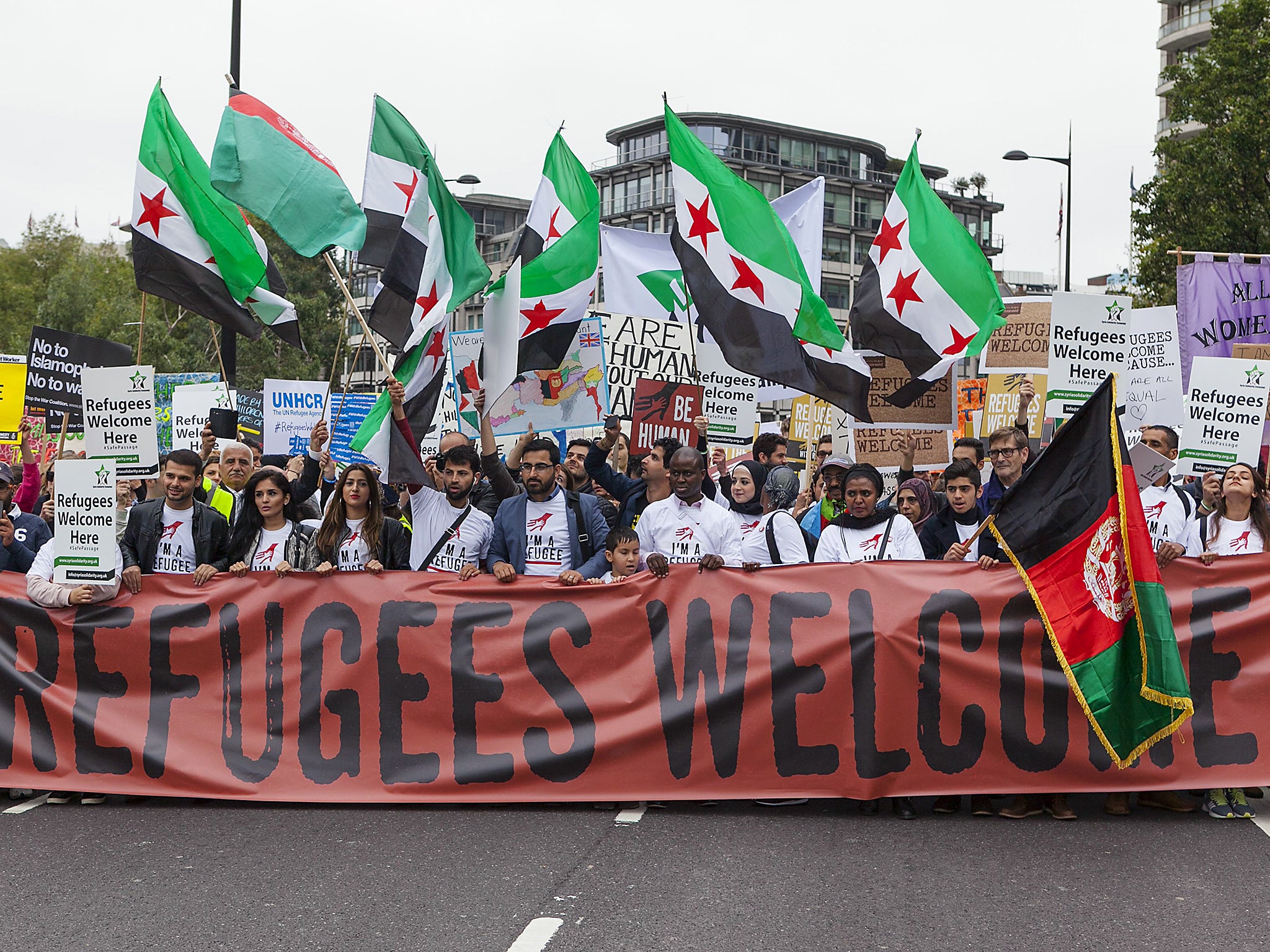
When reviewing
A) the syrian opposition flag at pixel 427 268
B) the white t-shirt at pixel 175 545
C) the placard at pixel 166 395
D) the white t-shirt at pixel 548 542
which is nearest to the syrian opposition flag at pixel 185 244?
the syrian opposition flag at pixel 427 268

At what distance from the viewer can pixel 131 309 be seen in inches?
1897

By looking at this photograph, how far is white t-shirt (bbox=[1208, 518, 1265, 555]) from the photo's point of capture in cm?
723

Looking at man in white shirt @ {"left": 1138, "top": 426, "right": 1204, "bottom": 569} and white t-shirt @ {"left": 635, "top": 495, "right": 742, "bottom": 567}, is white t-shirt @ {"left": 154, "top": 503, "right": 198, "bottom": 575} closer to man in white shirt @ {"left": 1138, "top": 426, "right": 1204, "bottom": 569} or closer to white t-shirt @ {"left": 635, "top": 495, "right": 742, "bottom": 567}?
white t-shirt @ {"left": 635, "top": 495, "right": 742, "bottom": 567}

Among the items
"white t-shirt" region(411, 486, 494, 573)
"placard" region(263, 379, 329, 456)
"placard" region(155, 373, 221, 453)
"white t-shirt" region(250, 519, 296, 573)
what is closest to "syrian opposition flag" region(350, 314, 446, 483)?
"white t-shirt" region(411, 486, 494, 573)

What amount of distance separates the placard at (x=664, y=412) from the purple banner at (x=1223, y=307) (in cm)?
593

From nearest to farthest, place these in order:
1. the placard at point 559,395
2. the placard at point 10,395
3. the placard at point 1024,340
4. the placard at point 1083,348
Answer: the placard at point 1083,348, the placard at point 559,395, the placard at point 1024,340, the placard at point 10,395

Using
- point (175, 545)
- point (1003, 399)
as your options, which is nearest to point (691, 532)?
point (175, 545)

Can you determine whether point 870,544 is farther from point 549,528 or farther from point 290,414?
point 290,414

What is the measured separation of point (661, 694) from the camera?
6.72 metres

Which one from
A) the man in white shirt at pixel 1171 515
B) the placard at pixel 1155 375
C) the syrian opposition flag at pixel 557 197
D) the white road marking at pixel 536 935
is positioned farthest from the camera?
the syrian opposition flag at pixel 557 197

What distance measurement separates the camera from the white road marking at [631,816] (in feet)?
20.7

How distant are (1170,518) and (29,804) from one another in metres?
6.58

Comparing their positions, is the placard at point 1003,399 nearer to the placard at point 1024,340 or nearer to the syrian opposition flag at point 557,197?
the placard at point 1024,340

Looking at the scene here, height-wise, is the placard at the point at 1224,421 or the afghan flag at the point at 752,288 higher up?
the afghan flag at the point at 752,288
